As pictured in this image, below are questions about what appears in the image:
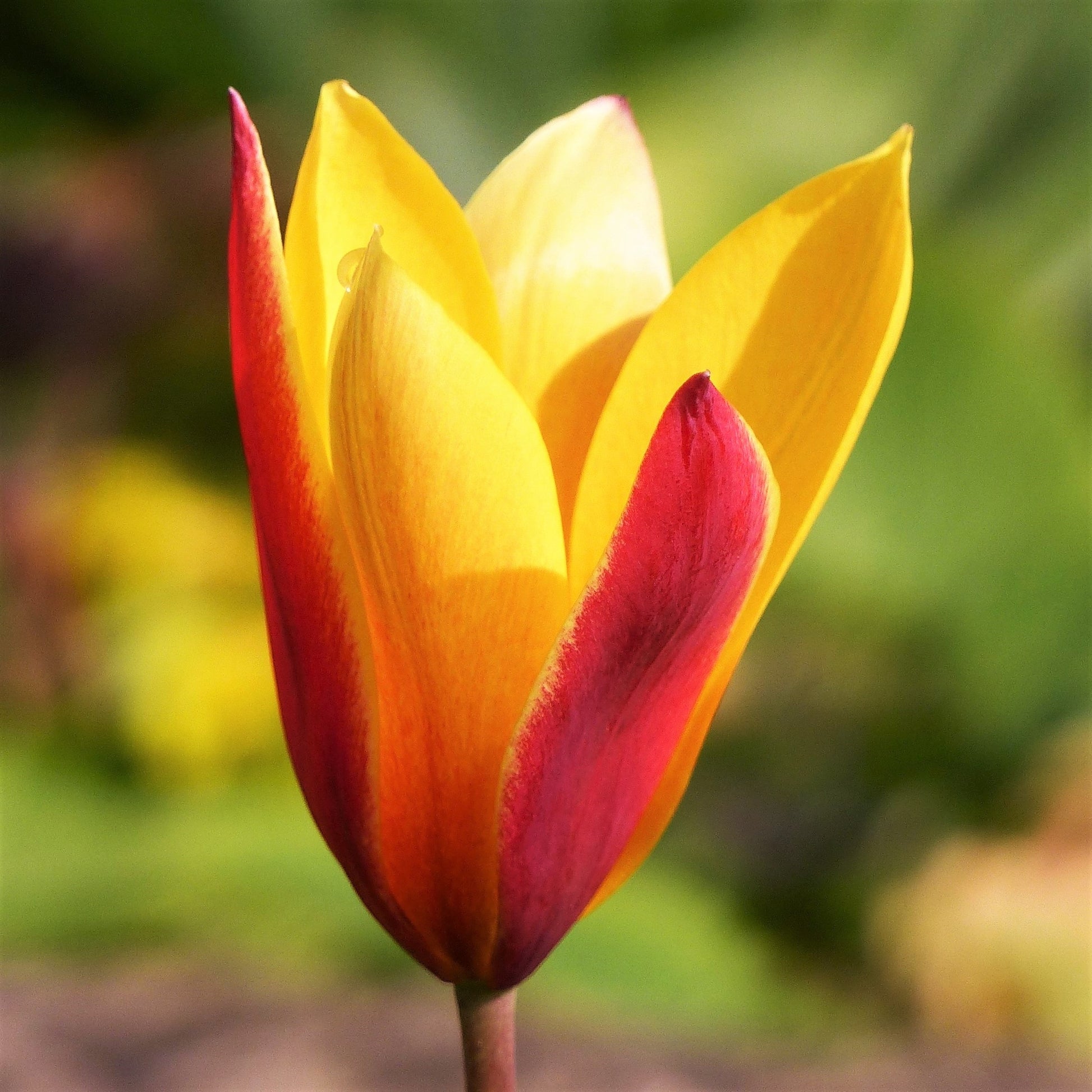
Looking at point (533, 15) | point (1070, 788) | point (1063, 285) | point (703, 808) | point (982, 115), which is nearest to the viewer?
point (1070, 788)

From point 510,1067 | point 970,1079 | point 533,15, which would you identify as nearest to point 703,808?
point 970,1079

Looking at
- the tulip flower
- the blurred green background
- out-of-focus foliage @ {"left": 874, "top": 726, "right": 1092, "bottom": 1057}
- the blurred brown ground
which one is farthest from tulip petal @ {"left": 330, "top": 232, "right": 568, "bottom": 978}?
out-of-focus foliage @ {"left": 874, "top": 726, "right": 1092, "bottom": 1057}

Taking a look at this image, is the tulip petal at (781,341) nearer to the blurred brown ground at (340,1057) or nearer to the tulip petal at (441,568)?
the tulip petal at (441,568)

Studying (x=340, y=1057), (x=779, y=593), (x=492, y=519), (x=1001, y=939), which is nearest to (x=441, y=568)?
(x=492, y=519)

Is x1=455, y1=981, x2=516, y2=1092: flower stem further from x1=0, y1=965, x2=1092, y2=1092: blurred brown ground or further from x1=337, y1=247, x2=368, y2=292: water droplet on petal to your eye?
x1=0, y1=965, x2=1092, y2=1092: blurred brown ground

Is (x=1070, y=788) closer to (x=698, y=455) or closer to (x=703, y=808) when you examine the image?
(x=703, y=808)

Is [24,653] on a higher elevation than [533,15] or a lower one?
lower

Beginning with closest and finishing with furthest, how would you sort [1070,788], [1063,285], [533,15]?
[1070,788] < [533,15] < [1063,285]
